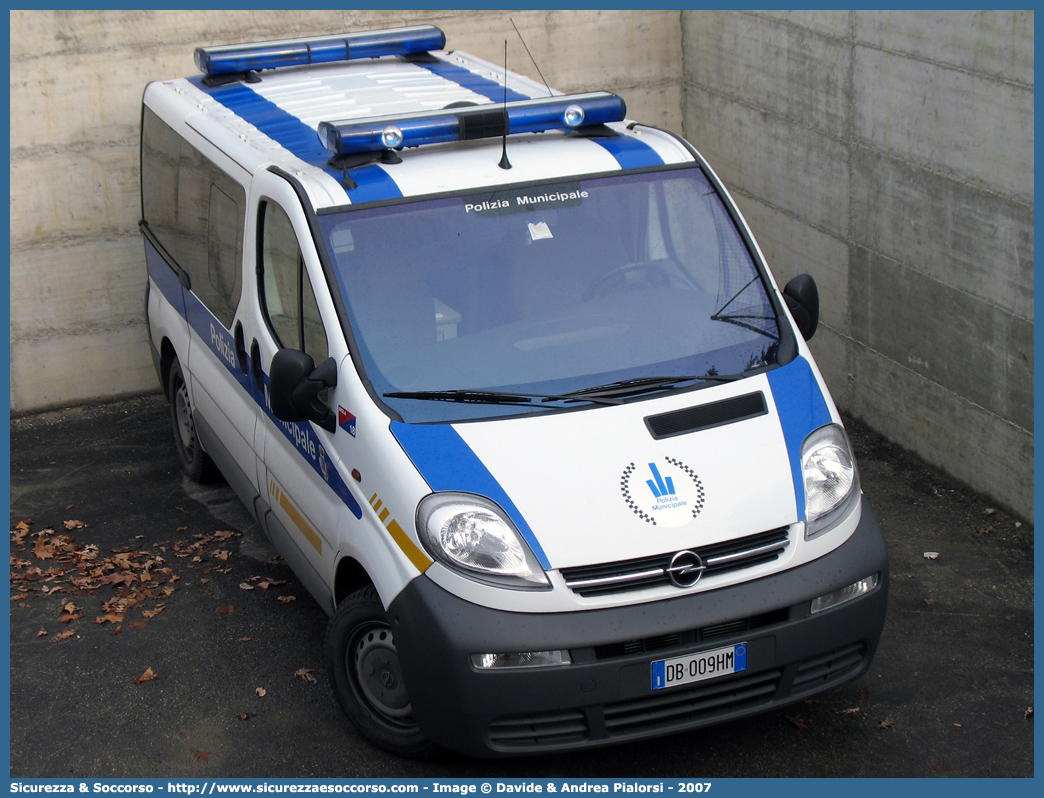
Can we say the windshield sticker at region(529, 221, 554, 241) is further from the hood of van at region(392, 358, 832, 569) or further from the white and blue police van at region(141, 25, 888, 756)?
the hood of van at region(392, 358, 832, 569)

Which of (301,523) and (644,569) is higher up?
(644,569)

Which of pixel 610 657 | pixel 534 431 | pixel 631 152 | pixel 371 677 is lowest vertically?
pixel 371 677

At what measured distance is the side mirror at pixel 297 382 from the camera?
5059 mm

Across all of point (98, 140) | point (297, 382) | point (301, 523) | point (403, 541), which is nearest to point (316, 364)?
point (297, 382)

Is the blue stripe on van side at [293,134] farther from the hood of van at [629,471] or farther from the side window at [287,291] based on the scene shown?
the hood of van at [629,471]

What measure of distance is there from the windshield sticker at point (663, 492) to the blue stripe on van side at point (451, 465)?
41 cm

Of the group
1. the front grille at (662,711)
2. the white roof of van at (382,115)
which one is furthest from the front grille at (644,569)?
the white roof of van at (382,115)

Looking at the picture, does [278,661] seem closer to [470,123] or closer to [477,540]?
[477,540]

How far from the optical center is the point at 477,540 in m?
4.64

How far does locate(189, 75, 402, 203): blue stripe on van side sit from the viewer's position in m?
5.46

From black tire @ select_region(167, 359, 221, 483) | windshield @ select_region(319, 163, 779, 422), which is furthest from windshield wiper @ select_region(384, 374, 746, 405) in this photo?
black tire @ select_region(167, 359, 221, 483)

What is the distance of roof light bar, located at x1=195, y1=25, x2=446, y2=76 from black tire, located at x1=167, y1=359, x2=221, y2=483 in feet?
6.05

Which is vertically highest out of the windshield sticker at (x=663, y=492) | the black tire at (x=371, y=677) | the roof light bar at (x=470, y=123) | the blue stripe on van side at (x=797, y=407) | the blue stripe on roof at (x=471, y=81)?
the blue stripe on roof at (x=471, y=81)

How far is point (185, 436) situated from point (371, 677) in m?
3.46
